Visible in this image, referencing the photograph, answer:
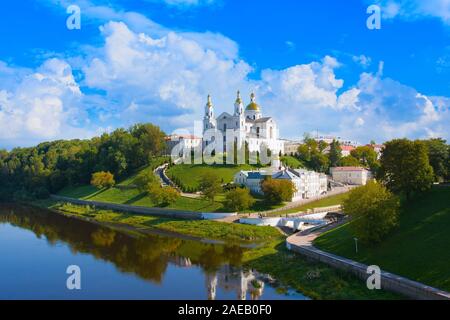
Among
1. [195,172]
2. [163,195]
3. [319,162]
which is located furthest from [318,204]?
[319,162]

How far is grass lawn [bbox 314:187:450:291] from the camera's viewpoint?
2380 centimetres

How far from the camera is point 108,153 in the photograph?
85.1m

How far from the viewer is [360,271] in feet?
86.1

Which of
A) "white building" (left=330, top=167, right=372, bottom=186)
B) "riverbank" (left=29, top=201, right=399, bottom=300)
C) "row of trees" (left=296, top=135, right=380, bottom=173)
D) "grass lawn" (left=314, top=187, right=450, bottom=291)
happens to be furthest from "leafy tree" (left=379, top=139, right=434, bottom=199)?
"row of trees" (left=296, top=135, right=380, bottom=173)

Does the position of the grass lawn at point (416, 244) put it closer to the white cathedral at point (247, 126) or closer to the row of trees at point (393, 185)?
the row of trees at point (393, 185)

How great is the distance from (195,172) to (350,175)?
28.2m

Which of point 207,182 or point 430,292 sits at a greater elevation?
point 207,182

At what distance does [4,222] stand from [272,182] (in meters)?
37.3

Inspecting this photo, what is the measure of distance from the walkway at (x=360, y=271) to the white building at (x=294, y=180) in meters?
22.2

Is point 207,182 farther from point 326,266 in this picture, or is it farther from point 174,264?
point 326,266

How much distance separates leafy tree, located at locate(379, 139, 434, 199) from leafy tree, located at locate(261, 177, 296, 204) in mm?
17537

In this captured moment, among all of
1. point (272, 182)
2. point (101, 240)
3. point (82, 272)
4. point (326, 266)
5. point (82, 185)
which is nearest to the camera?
point (326, 266)
